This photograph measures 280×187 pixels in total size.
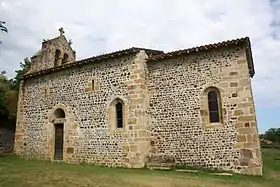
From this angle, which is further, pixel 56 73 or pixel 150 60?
pixel 56 73

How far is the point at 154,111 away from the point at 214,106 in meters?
2.80

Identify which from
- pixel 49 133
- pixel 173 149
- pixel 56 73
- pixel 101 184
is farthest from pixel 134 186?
pixel 56 73

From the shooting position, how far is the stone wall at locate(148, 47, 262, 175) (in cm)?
1145

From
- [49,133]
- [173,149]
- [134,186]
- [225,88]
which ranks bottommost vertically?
[134,186]

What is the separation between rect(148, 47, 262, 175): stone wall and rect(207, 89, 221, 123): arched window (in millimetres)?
225

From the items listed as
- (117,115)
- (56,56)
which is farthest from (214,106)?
(56,56)

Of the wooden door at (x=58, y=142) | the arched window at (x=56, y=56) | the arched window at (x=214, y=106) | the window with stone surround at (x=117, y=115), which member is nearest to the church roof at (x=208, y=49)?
the arched window at (x=214, y=106)

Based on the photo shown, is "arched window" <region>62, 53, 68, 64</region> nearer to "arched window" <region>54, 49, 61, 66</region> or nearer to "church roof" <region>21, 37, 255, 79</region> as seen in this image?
"arched window" <region>54, 49, 61, 66</region>

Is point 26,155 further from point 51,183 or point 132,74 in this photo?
point 51,183

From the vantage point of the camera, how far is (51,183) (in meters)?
7.79

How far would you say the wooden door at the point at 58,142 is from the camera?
15.4 metres

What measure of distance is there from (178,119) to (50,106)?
7.59 metres

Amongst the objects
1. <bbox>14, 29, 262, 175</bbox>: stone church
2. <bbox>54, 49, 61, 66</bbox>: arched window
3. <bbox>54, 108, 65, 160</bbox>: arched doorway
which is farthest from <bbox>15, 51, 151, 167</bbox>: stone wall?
<bbox>54, 49, 61, 66</bbox>: arched window

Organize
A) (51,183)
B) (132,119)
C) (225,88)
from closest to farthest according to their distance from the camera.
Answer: (51,183), (225,88), (132,119)
